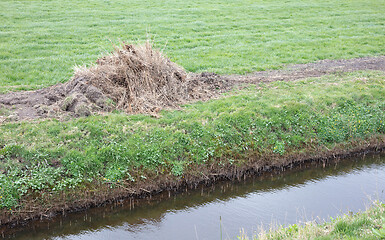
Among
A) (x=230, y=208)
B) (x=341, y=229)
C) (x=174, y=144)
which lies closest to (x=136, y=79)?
(x=174, y=144)

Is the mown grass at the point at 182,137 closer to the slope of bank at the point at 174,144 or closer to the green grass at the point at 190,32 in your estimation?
the slope of bank at the point at 174,144

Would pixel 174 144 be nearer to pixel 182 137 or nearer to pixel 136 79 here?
pixel 182 137

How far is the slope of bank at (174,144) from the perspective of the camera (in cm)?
885

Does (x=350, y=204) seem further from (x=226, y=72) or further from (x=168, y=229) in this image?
(x=226, y=72)

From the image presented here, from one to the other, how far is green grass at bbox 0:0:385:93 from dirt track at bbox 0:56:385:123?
0.97 meters

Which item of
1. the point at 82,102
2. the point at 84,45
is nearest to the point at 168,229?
the point at 82,102

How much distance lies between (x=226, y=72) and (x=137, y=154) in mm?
7543

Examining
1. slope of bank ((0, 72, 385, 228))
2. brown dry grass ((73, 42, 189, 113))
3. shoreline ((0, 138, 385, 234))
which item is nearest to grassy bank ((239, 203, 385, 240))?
shoreline ((0, 138, 385, 234))

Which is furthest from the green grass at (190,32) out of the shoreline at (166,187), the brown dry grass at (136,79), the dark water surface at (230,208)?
the dark water surface at (230,208)

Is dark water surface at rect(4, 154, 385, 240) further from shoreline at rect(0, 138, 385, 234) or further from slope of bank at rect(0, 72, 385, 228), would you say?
slope of bank at rect(0, 72, 385, 228)

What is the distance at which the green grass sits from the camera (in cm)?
1670

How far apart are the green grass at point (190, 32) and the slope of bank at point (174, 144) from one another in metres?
4.31

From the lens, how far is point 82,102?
37.4 feet

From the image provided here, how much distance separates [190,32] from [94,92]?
1180 centimetres
